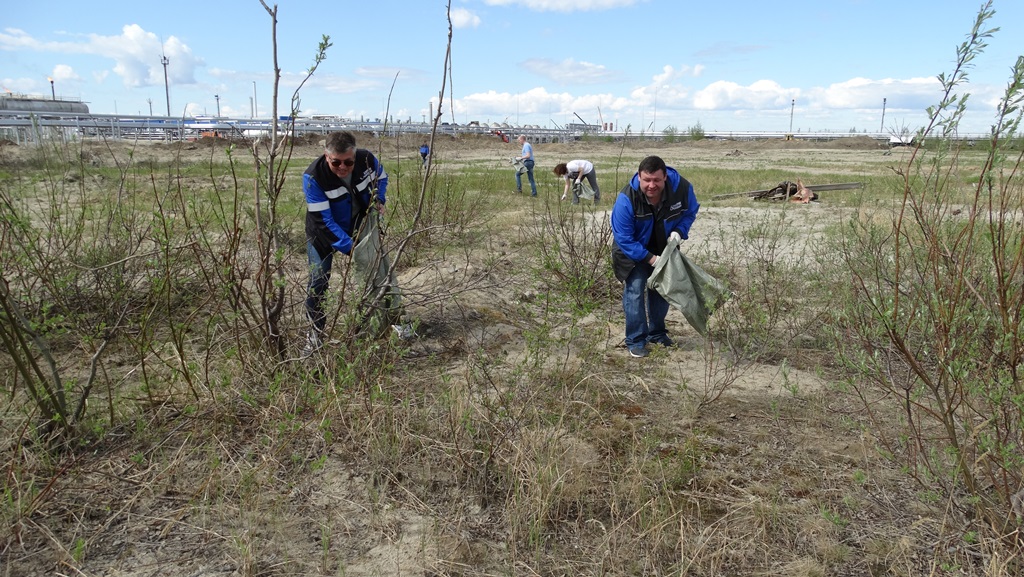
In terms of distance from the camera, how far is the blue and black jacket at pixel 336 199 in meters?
3.67

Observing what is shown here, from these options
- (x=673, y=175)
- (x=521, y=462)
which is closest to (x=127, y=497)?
(x=521, y=462)

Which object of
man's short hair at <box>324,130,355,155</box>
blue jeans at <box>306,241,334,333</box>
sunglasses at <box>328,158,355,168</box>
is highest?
man's short hair at <box>324,130,355,155</box>

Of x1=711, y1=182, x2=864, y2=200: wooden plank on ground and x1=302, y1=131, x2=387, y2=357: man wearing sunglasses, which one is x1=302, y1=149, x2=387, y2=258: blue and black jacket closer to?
x1=302, y1=131, x2=387, y2=357: man wearing sunglasses

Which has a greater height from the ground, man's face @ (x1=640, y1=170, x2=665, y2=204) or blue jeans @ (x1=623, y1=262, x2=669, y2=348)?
man's face @ (x1=640, y1=170, x2=665, y2=204)

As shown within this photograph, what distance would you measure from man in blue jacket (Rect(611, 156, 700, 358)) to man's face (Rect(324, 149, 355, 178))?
1.54 meters

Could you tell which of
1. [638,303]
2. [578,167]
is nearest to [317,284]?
[638,303]

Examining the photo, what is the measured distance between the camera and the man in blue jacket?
3865 mm

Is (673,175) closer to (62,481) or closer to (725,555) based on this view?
(725,555)

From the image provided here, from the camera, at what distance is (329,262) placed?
154 inches

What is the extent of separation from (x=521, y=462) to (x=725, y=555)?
0.76 metres

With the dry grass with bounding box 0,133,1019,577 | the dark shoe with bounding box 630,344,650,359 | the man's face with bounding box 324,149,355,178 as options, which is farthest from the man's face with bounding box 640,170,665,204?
the man's face with bounding box 324,149,355,178

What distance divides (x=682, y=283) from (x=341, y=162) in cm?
205

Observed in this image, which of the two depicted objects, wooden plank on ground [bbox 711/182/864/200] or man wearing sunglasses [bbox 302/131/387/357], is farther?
wooden plank on ground [bbox 711/182/864/200]

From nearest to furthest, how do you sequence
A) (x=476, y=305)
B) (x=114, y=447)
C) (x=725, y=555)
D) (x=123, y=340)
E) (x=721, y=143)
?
(x=725, y=555)
(x=114, y=447)
(x=123, y=340)
(x=476, y=305)
(x=721, y=143)
